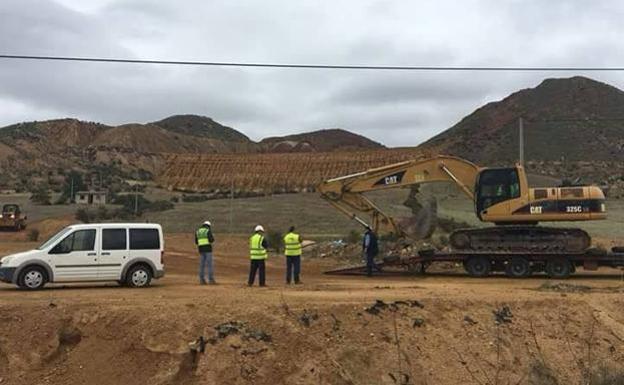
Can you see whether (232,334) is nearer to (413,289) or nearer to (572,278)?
(413,289)

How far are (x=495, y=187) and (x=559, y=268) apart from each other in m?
3.27

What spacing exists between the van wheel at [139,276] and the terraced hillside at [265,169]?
73207 mm

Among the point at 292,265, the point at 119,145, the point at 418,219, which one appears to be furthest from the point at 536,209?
the point at 119,145

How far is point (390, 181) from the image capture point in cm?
2723

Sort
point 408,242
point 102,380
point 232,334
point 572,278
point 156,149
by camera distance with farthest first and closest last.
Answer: point 156,149 < point 408,242 < point 572,278 < point 232,334 < point 102,380

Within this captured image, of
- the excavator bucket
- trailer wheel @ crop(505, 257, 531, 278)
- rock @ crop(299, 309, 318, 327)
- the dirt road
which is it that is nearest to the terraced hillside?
the excavator bucket

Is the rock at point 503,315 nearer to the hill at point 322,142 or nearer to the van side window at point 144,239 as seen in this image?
the van side window at point 144,239

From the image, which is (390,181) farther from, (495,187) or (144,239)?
(144,239)

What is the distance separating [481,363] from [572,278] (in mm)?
12060

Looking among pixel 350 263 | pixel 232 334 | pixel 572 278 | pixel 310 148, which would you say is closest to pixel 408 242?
pixel 350 263

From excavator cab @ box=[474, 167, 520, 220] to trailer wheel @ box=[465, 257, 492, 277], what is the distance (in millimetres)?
1412

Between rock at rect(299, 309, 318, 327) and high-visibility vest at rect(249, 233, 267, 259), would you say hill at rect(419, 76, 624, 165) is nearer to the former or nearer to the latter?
high-visibility vest at rect(249, 233, 267, 259)

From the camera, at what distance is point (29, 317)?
48.7 ft

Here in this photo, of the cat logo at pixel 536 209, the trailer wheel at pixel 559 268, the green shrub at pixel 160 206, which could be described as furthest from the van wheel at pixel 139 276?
the green shrub at pixel 160 206
